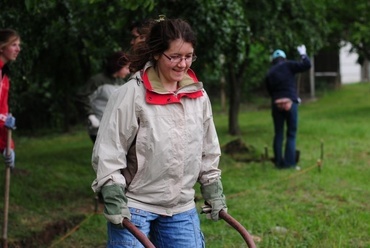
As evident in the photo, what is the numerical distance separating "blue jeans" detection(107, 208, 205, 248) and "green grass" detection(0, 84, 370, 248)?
2.02 meters

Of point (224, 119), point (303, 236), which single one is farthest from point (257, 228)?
point (224, 119)

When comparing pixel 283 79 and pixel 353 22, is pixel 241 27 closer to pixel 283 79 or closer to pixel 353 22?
pixel 283 79

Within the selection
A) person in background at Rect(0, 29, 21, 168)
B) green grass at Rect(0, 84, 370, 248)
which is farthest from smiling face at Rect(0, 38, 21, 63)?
green grass at Rect(0, 84, 370, 248)

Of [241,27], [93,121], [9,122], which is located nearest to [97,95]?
[93,121]

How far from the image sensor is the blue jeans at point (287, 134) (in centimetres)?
893

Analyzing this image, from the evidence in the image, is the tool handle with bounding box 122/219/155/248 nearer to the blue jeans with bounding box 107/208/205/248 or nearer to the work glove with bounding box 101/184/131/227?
the work glove with bounding box 101/184/131/227

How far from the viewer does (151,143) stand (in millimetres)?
3113

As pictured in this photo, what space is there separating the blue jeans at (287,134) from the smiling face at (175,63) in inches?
229

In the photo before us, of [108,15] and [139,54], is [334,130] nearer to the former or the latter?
A: [108,15]

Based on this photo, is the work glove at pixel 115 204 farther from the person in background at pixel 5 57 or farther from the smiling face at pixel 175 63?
the person in background at pixel 5 57

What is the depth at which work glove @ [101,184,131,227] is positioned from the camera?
2980 mm

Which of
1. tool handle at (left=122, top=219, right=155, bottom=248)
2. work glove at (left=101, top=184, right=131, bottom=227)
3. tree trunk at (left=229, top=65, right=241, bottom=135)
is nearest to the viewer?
tool handle at (left=122, top=219, right=155, bottom=248)

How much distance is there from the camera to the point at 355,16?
16.6 m

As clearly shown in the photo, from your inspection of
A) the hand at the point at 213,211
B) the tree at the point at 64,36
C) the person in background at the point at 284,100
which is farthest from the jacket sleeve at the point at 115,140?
the person in background at the point at 284,100
